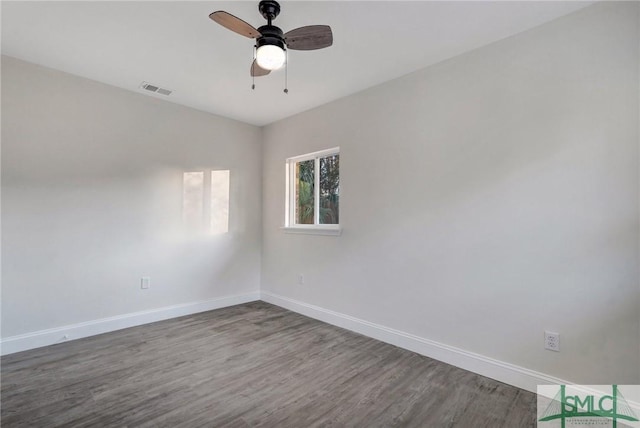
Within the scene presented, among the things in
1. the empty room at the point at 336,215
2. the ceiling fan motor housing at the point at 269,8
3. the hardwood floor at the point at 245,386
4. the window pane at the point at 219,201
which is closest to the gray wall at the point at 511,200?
the empty room at the point at 336,215

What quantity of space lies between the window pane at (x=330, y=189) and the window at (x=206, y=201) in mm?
1338

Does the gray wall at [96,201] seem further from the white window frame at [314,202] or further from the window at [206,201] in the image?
the white window frame at [314,202]

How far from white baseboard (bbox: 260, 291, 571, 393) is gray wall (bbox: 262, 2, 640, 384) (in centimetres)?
5

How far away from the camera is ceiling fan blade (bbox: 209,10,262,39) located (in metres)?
1.60

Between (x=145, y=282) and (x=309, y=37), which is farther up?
(x=309, y=37)

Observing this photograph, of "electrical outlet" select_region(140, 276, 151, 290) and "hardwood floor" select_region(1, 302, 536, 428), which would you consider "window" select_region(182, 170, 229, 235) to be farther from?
"hardwood floor" select_region(1, 302, 536, 428)

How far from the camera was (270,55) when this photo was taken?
176 centimetres

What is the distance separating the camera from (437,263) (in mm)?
2574

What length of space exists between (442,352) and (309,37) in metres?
2.59

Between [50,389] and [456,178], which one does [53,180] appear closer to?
[50,389]

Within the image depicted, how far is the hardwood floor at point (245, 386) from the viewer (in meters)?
1.78

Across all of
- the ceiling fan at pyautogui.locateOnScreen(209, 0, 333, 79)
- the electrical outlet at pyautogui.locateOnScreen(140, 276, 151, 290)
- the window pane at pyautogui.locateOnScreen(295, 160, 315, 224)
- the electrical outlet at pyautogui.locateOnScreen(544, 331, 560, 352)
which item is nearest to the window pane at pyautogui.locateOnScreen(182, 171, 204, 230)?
the electrical outlet at pyautogui.locateOnScreen(140, 276, 151, 290)

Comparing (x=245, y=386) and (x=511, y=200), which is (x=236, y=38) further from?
(x=245, y=386)

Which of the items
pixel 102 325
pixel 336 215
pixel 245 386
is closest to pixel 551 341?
pixel 245 386
